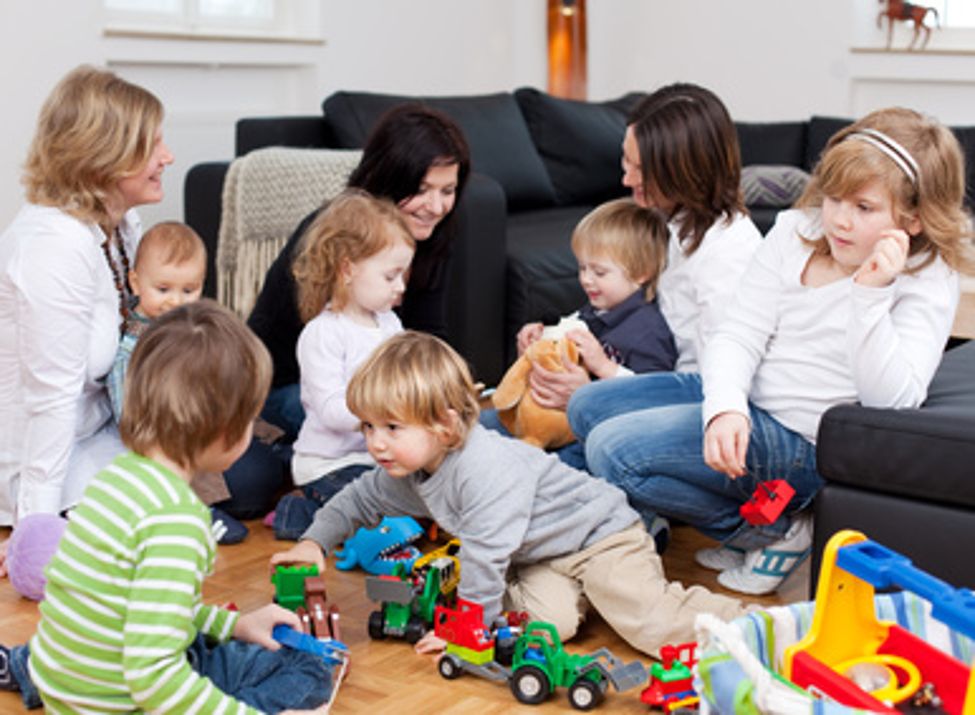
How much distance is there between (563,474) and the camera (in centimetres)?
230

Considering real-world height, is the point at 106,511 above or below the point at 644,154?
below

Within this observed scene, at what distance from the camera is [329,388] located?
9.08ft

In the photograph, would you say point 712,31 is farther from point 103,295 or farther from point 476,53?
point 103,295

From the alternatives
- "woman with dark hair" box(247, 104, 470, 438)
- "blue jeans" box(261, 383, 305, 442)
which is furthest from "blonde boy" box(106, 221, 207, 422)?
"blue jeans" box(261, 383, 305, 442)

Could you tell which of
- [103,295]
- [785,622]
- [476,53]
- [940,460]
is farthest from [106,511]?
[476,53]

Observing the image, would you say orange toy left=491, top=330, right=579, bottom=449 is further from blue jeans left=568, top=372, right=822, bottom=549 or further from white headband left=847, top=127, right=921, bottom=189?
white headband left=847, top=127, right=921, bottom=189

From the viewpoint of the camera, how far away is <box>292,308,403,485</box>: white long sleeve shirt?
109 inches

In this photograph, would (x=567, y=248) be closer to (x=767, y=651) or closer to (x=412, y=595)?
(x=412, y=595)

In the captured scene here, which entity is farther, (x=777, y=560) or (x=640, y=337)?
(x=640, y=337)

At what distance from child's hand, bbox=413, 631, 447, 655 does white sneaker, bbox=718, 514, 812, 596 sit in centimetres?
62

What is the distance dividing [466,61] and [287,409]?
3142 millimetres

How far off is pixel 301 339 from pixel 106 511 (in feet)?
4.03

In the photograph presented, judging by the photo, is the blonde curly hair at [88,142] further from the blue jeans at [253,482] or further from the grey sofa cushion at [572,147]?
the grey sofa cushion at [572,147]

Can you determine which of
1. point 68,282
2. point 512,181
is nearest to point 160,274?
point 68,282
